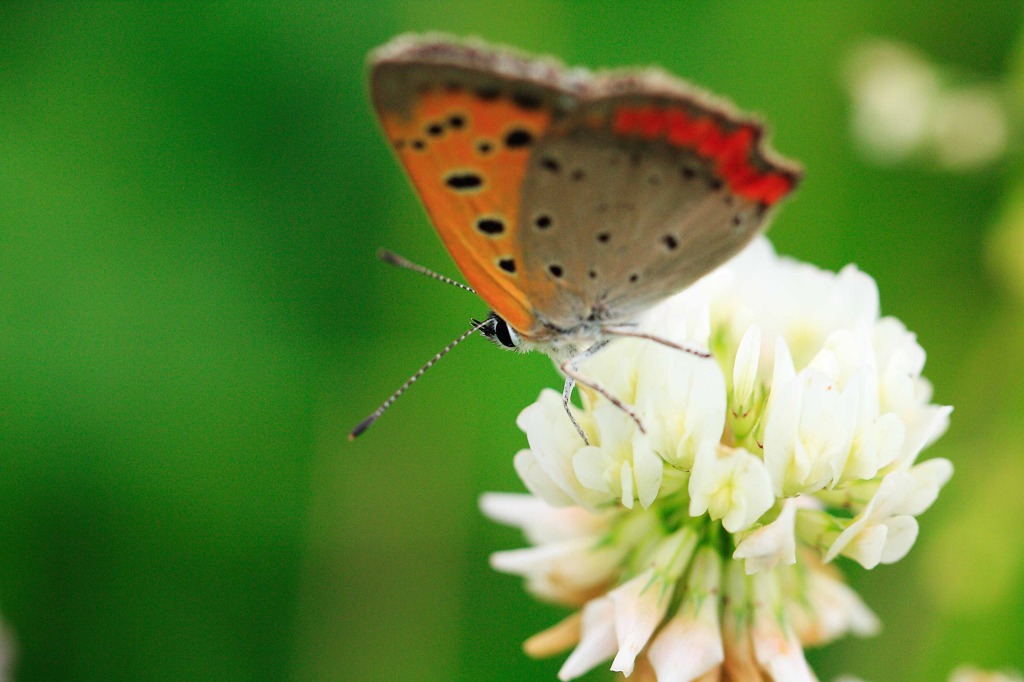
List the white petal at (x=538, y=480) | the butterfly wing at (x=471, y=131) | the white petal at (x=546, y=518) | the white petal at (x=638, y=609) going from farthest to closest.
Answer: the white petal at (x=546, y=518)
the white petal at (x=538, y=480)
the white petal at (x=638, y=609)
the butterfly wing at (x=471, y=131)

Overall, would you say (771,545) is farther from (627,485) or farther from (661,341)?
(661,341)

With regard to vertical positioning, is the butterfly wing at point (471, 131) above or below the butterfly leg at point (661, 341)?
above

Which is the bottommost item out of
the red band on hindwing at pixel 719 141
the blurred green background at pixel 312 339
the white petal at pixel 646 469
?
the blurred green background at pixel 312 339

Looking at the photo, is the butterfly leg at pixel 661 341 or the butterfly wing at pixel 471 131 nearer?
the butterfly wing at pixel 471 131

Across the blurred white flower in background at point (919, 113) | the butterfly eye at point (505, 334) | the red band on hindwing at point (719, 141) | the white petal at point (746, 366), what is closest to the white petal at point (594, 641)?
the white petal at point (746, 366)


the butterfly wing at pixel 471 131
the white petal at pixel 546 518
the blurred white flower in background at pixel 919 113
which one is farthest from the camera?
the blurred white flower in background at pixel 919 113

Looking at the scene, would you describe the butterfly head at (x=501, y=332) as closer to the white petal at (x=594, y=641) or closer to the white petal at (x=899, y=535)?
the white petal at (x=594, y=641)
